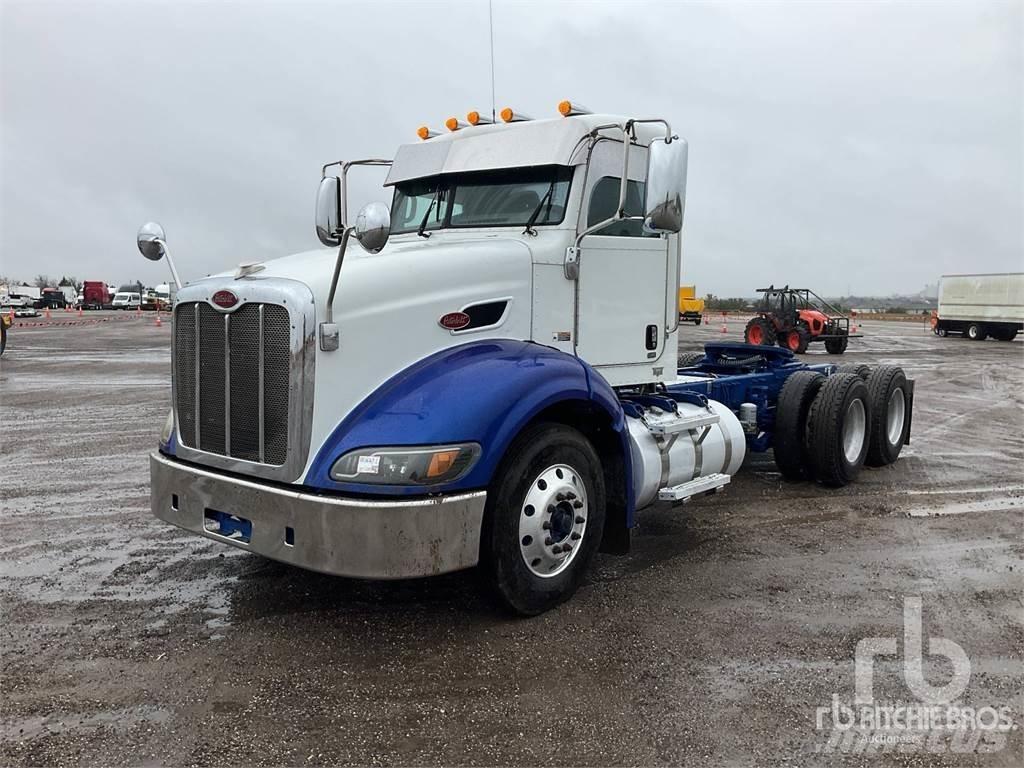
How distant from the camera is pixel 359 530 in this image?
3760mm

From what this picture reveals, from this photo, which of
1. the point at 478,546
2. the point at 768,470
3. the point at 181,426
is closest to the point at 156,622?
the point at 181,426

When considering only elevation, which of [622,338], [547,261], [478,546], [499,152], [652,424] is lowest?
[478,546]

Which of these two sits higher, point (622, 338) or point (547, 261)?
point (547, 261)

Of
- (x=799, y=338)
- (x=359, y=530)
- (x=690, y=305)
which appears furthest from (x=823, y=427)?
(x=690, y=305)

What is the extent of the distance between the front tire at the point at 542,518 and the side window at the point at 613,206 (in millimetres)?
1525

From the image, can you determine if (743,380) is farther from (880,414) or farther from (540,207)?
(540,207)

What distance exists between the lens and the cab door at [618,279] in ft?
17.4

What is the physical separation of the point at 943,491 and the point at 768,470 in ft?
5.43

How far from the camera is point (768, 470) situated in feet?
28.2

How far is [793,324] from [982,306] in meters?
15.9

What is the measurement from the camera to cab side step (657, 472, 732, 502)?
219 inches

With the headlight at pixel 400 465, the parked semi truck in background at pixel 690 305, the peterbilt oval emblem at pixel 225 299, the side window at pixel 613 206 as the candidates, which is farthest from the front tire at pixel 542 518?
the parked semi truck in background at pixel 690 305

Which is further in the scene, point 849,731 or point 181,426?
point 181,426

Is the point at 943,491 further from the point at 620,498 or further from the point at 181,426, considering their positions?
the point at 181,426
